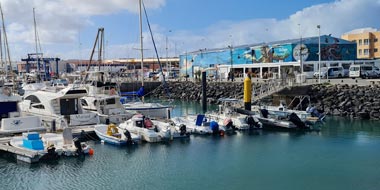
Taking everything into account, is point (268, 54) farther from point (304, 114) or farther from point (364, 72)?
point (304, 114)

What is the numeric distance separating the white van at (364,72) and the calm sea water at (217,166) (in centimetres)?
2758

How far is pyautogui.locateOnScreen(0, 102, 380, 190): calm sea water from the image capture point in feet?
66.5

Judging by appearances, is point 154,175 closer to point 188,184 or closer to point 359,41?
point 188,184

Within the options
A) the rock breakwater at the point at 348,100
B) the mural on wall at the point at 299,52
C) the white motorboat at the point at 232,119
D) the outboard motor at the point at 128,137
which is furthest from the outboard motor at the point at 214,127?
the mural on wall at the point at 299,52

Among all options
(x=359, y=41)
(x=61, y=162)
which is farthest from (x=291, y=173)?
(x=359, y=41)

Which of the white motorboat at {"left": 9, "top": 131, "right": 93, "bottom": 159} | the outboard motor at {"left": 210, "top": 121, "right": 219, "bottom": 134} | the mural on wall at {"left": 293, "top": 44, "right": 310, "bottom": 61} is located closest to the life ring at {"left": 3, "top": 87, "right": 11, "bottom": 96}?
the white motorboat at {"left": 9, "top": 131, "right": 93, "bottom": 159}

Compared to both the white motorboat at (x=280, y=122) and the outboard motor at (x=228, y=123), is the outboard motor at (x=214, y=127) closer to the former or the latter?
the outboard motor at (x=228, y=123)

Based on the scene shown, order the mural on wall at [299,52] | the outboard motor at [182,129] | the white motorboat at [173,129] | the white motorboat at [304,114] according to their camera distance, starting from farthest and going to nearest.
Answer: the mural on wall at [299,52] → the white motorboat at [304,114] → the outboard motor at [182,129] → the white motorboat at [173,129]

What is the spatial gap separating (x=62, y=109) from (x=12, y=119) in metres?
4.74

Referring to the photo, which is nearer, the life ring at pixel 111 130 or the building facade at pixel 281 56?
the life ring at pixel 111 130

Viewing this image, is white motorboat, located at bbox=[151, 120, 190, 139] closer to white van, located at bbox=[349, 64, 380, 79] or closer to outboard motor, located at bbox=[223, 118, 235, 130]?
outboard motor, located at bbox=[223, 118, 235, 130]

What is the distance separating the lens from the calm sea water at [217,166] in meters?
20.3

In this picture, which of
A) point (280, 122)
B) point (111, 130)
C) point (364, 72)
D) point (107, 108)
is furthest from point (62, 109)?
point (364, 72)

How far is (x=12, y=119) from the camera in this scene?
27.2 meters
